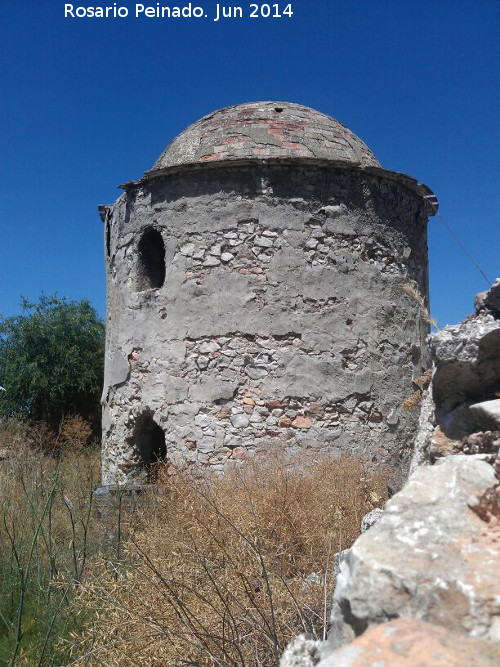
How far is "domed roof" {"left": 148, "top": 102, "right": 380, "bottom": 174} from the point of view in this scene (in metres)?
7.92

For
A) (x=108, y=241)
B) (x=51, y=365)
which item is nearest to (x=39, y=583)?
(x=108, y=241)

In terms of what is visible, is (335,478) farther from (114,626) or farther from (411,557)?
(411,557)

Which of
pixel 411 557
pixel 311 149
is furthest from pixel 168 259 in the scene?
pixel 411 557

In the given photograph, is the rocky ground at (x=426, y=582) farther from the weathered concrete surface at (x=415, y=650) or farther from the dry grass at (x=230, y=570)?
the dry grass at (x=230, y=570)

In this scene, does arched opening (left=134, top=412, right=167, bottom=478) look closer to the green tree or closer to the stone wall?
the stone wall

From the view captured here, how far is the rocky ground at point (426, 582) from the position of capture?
1.22 metres

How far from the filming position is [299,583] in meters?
3.69

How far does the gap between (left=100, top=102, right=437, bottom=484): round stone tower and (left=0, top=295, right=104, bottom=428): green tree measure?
8.44 meters

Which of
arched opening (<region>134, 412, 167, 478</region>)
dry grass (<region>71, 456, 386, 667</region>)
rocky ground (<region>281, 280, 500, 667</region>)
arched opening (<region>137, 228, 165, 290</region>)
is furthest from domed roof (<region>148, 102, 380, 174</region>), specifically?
rocky ground (<region>281, 280, 500, 667</region>)

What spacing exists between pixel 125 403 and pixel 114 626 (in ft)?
17.0

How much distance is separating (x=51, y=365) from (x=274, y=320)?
34.7ft

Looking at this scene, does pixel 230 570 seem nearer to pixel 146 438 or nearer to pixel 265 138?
pixel 146 438

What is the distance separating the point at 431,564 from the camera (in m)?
1.40

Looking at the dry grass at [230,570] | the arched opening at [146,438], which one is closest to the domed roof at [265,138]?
the arched opening at [146,438]
